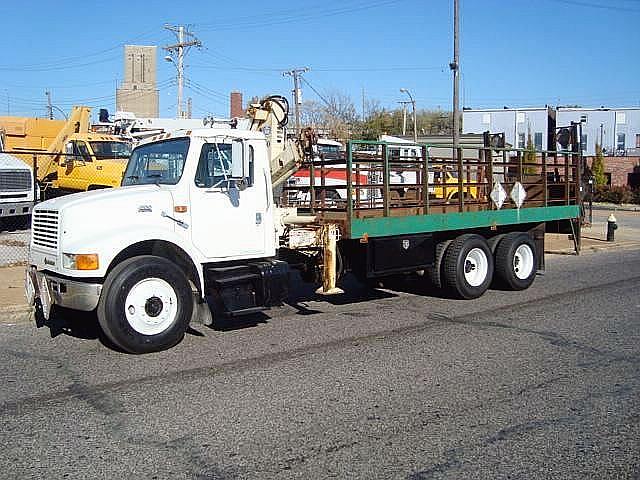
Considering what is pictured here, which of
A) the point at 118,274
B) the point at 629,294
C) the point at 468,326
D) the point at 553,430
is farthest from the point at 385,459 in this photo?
the point at 629,294

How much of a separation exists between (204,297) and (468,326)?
333 centimetres

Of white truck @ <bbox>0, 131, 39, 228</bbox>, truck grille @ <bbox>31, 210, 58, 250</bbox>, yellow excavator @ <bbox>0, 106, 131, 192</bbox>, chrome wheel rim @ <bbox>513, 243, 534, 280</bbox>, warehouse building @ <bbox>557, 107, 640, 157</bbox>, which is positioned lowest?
chrome wheel rim @ <bbox>513, 243, 534, 280</bbox>

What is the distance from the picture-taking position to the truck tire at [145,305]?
7.26 metres

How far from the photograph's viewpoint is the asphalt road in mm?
4664

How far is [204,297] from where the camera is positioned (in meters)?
8.22

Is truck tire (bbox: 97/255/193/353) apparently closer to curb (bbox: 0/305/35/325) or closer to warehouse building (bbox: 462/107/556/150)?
curb (bbox: 0/305/35/325)

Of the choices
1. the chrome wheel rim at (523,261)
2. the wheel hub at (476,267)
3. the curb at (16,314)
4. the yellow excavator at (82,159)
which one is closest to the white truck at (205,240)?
the wheel hub at (476,267)

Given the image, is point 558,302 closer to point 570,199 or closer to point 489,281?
point 489,281

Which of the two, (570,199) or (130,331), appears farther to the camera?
(570,199)

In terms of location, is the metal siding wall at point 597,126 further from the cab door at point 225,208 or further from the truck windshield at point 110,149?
the cab door at point 225,208

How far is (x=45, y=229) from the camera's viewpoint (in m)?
7.83

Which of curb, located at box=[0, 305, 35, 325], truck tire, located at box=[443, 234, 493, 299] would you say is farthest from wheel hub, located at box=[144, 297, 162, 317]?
truck tire, located at box=[443, 234, 493, 299]

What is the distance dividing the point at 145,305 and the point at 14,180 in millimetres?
10370

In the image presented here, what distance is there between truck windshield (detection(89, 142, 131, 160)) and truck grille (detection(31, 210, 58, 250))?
12.5m
